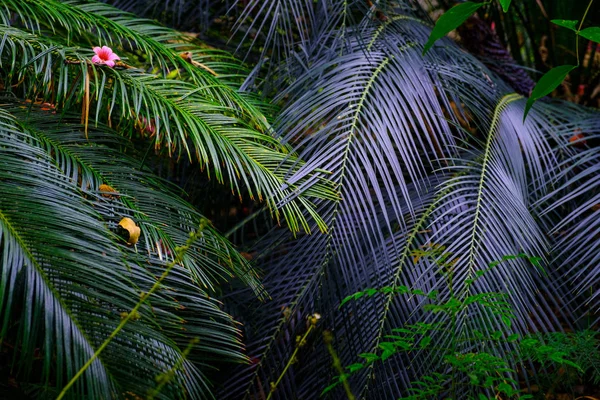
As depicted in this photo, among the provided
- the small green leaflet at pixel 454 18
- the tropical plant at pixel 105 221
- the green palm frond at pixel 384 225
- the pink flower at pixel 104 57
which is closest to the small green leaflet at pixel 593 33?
the small green leaflet at pixel 454 18

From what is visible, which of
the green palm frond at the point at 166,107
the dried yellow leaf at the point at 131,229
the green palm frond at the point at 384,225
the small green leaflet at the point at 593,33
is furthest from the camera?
the green palm frond at the point at 384,225

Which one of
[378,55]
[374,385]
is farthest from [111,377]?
[378,55]

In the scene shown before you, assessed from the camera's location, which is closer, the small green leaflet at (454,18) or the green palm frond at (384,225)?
the small green leaflet at (454,18)

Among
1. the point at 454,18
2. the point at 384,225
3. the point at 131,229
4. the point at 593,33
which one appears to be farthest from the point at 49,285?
the point at 384,225

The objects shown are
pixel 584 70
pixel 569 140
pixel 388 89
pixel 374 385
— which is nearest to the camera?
pixel 374 385

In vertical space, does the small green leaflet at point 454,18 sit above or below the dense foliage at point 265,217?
above

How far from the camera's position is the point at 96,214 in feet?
3.71

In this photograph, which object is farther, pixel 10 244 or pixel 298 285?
pixel 298 285

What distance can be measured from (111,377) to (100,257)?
21cm

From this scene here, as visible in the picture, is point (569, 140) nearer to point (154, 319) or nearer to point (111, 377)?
point (154, 319)

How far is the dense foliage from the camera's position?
1.03 metres

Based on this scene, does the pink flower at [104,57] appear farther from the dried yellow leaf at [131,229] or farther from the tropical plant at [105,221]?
the dried yellow leaf at [131,229]

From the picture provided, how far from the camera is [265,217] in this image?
1808mm

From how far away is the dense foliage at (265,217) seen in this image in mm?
1031
